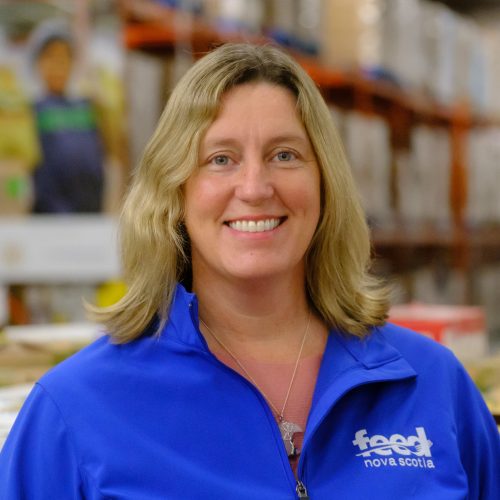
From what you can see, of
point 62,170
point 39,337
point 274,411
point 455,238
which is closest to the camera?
point 274,411

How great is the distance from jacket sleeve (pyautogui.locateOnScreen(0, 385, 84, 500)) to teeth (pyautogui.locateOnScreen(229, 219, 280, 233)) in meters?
0.43

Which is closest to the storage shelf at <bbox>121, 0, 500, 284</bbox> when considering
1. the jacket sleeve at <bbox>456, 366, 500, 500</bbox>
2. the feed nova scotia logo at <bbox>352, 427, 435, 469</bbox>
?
the jacket sleeve at <bbox>456, 366, 500, 500</bbox>

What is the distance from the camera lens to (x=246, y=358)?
5.64ft

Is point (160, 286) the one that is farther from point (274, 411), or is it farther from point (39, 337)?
point (39, 337)

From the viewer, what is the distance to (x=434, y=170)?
6.40 m

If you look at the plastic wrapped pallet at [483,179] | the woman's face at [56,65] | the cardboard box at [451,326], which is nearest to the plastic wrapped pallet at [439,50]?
the plastic wrapped pallet at [483,179]

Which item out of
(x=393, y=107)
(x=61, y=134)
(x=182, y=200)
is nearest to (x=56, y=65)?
(x=61, y=134)

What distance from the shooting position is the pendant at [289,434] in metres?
1.57

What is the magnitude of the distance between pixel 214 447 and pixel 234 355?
0.78 feet

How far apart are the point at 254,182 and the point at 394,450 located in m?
0.52

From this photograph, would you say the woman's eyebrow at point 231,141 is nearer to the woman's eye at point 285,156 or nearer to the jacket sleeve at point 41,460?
the woman's eye at point 285,156

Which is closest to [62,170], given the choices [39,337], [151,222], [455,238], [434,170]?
[39,337]

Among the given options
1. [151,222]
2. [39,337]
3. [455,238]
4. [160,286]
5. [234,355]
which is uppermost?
[151,222]

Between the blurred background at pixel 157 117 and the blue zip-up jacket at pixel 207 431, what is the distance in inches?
11.2
